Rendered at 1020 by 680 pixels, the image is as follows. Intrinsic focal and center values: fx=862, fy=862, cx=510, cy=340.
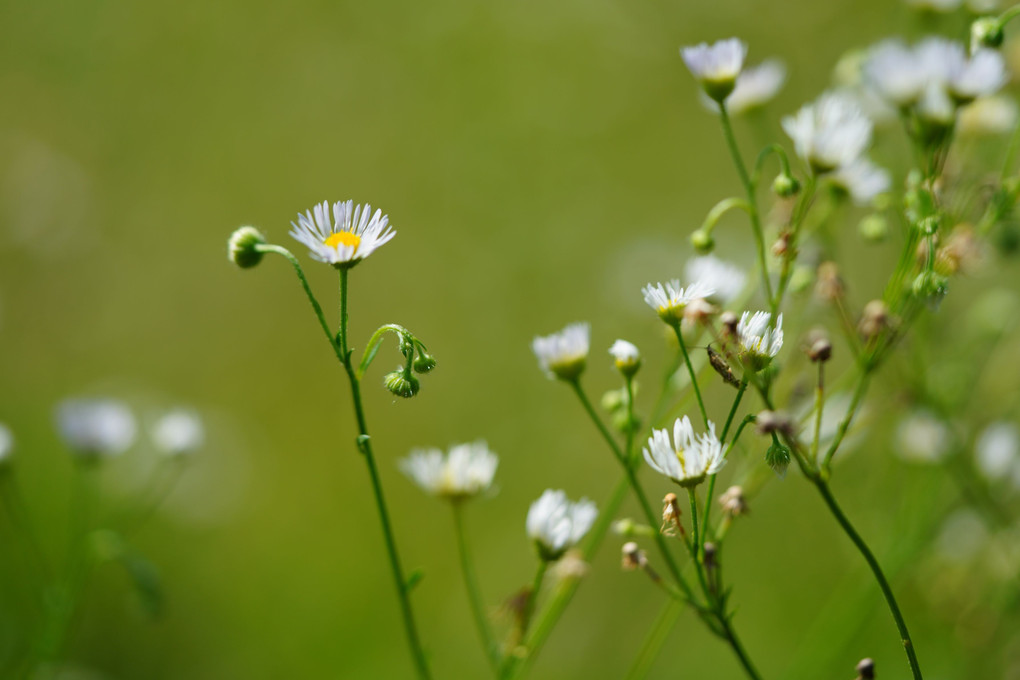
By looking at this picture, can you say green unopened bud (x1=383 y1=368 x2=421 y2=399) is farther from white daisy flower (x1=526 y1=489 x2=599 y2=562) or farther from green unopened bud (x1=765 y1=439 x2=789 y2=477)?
green unopened bud (x1=765 y1=439 x2=789 y2=477)

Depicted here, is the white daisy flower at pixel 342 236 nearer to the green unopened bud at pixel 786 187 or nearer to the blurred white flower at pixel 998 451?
the green unopened bud at pixel 786 187

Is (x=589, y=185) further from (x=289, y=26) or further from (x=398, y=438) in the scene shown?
(x=289, y=26)

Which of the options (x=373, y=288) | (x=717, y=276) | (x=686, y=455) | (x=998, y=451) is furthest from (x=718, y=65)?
(x=373, y=288)

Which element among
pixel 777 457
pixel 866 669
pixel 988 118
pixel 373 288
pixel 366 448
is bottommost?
pixel 866 669

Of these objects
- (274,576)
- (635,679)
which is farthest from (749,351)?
(274,576)

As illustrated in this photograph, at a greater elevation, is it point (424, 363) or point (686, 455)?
point (424, 363)

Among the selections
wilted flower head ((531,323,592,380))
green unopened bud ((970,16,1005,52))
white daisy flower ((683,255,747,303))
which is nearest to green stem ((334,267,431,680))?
wilted flower head ((531,323,592,380))

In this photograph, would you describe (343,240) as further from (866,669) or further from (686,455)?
(866,669)
